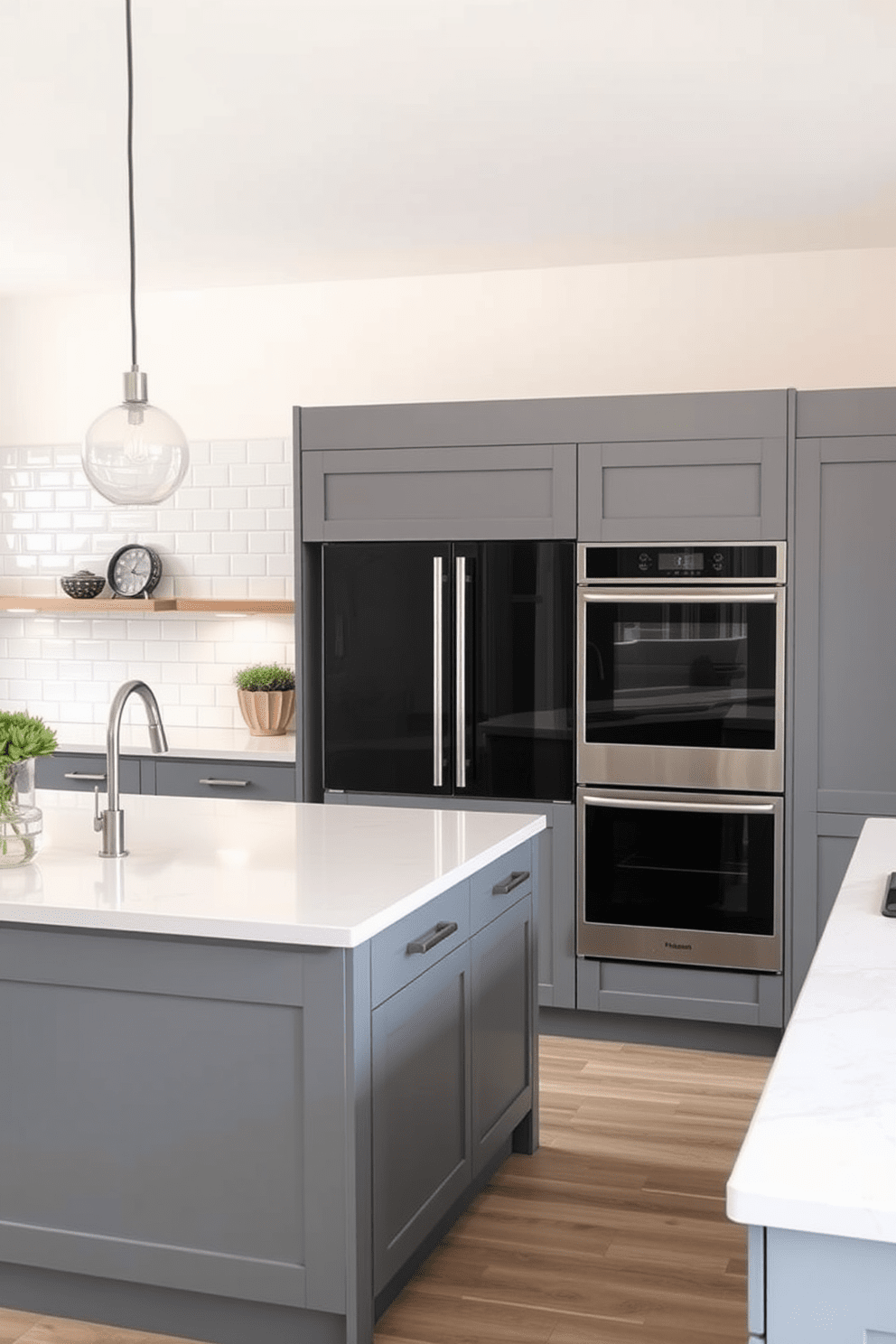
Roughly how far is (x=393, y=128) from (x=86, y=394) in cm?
279

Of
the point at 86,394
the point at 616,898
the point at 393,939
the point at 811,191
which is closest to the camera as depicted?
the point at 393,939

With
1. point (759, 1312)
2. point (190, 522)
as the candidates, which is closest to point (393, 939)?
point (759, 1312)

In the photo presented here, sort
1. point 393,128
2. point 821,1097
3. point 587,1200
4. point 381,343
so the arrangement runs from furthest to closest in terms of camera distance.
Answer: point 381,343
point 393,128
point 587,1200
point 821,1097

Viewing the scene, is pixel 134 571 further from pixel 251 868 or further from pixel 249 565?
pixel 251 868

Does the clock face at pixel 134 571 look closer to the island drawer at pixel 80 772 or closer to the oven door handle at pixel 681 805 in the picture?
the island drawer at pixel 80 772

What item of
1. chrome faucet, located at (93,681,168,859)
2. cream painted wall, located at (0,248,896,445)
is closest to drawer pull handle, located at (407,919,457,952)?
chrome faucet, located at (93,681,168,859)

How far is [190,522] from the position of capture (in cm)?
604

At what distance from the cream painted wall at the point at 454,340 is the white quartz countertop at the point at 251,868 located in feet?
8.12

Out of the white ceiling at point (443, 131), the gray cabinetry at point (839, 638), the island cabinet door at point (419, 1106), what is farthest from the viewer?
the gray cabinetry at point (839, 638)

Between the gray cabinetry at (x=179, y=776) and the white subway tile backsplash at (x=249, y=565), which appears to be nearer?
the gray cabinetry at (x=179, y=776)

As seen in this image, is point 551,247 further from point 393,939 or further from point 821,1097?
point 821,1097

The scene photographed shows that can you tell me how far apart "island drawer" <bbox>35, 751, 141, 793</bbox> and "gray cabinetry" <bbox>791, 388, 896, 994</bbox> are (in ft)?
8.11

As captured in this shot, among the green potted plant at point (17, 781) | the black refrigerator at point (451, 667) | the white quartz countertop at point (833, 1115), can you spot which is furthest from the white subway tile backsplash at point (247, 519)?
the white quartz countertop at point (833, 1115)

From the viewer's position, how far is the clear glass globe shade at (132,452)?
297 centimetres
